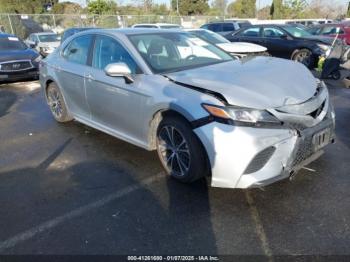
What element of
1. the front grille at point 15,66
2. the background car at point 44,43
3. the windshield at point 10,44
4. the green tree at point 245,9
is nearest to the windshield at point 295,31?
the front grille at point 15,66

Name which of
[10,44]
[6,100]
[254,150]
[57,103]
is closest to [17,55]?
[10,44]

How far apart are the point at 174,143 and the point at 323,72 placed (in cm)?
731

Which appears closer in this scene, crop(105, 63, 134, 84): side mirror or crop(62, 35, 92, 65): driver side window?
crop(105, 63, 134, 84): side mirror

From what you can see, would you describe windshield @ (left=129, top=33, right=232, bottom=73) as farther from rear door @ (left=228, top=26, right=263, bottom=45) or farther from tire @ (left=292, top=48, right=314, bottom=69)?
rear door @ (left=228, top=26, right=263, bottom=45)

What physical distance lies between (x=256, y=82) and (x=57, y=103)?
3869mm

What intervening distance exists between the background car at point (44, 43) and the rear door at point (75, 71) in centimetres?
1157

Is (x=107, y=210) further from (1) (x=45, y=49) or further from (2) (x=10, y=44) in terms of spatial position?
(1) (x=45, y=49)

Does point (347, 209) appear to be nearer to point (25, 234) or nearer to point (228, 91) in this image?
point (228, 91)

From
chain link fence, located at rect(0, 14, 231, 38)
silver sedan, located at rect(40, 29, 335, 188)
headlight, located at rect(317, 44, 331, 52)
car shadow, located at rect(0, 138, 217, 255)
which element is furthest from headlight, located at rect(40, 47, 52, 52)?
car shadow, located at rect(0, 138, 217, 255)

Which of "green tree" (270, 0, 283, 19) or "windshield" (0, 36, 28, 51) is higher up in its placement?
"windshield" (0, 36, 28, 51)

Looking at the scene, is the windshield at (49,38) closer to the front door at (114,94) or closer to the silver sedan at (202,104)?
the silver sedan at (202,104)

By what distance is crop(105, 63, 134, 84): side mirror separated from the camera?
380 centimetres

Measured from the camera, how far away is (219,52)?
15.5 ft

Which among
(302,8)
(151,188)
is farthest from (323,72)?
(302,8)
